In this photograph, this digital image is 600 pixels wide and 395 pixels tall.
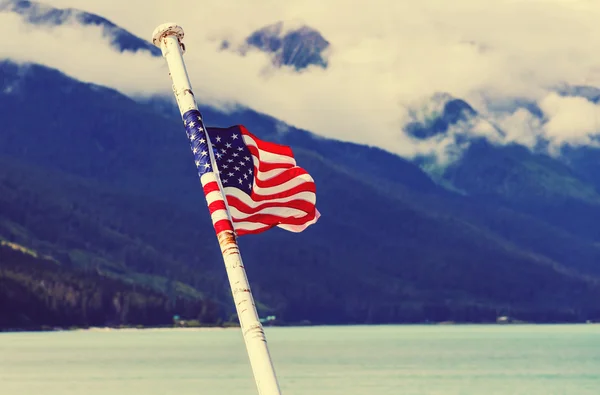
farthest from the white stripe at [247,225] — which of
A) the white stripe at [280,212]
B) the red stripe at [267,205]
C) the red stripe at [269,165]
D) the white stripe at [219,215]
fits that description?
the white stripe at [219,215]

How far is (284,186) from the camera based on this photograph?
31.3 metres

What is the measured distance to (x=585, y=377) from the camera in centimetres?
19562

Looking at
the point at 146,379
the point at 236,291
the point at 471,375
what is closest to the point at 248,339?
the point at 236,291

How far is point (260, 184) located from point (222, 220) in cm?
374

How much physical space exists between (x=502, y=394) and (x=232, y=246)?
132213 millimetres

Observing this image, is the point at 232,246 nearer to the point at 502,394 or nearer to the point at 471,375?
the point at 502,394

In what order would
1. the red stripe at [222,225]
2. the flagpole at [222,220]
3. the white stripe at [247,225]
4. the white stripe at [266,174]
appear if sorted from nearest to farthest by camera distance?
the flagpole at [222,220] < the red stripe at [222,225] < the white stripe at [247,225] < the white stripe at [266,174]

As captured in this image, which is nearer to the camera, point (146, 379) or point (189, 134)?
point (189, 134)

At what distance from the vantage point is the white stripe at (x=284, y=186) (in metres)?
31.1

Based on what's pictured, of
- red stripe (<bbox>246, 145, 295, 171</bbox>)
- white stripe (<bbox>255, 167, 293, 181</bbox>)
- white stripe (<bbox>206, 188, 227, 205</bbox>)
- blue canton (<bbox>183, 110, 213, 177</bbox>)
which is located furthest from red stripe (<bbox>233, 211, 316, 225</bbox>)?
white stripe (<bbox>206, 188, 227, 205</bbox>)

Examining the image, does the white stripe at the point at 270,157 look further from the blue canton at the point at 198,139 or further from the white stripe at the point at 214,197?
the white stripe at the point at 214,197

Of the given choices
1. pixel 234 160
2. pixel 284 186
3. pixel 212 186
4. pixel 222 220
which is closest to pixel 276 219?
pixel 284 186

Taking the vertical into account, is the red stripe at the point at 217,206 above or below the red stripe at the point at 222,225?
above

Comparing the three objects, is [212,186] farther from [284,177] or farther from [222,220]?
[284,177]
